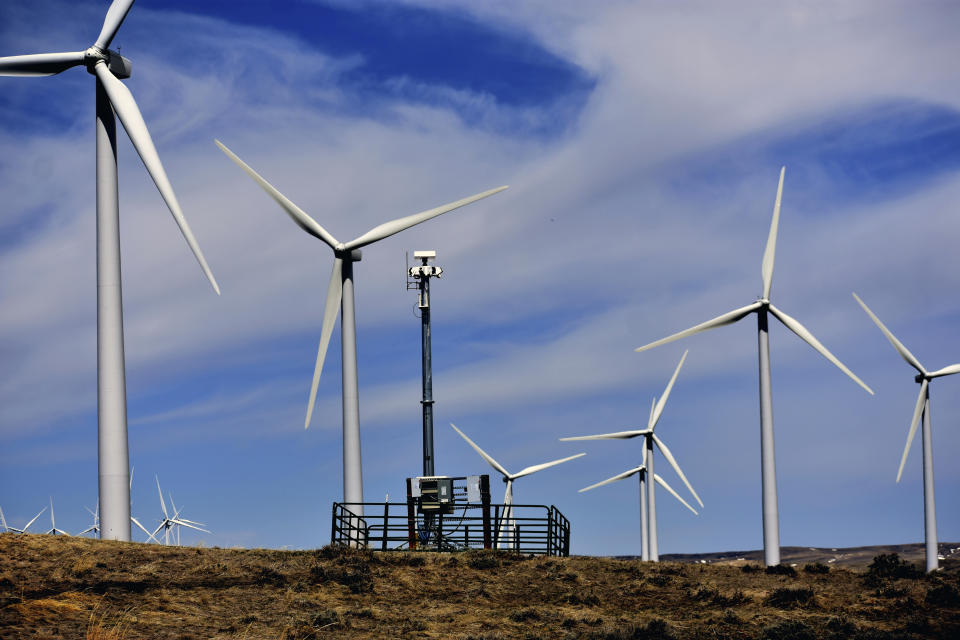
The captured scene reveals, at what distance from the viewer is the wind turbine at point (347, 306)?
142ft

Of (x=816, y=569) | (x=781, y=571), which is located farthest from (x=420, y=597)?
(x=816, y=569)

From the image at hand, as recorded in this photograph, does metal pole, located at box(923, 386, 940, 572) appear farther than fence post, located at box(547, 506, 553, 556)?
Yes

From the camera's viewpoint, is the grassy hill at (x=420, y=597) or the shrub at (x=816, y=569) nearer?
the grassy hill at (x=420, y=597)

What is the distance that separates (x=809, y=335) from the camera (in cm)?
5338

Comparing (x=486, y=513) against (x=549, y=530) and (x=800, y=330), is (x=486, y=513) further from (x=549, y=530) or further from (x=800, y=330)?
(x=800, y=330)

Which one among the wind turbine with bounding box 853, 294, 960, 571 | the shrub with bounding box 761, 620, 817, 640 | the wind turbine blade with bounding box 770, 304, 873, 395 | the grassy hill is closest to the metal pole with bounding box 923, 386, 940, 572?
the wind turbine with bounding box 853, 294, 960, 571

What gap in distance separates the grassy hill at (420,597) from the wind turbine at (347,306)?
752 cm

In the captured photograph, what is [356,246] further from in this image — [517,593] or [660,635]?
[660,635]

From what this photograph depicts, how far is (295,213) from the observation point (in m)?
49.2

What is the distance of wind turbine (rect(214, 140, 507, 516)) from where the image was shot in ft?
142

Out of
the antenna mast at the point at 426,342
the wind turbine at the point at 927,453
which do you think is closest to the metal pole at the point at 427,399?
the antenna mast at the point at 426,342

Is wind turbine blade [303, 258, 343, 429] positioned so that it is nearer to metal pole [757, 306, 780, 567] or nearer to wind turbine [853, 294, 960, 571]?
metal pole [757, 306, 780, 567]

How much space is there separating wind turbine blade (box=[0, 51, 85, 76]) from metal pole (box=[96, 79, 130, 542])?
515 cm

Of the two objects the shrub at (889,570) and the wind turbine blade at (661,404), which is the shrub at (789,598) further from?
the wind turbine blade at (661,404)
